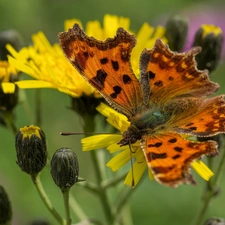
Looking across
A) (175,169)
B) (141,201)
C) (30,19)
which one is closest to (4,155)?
(141,201)

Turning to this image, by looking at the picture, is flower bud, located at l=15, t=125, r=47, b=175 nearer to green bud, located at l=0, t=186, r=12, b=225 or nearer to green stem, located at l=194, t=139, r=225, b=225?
green bud, located at l=0, t=186, r=12, b=225

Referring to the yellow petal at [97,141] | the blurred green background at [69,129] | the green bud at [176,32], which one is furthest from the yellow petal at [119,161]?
the green bud at [176,32]

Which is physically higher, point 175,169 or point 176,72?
point 176,72

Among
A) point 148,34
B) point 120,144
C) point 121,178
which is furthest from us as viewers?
point 148,34

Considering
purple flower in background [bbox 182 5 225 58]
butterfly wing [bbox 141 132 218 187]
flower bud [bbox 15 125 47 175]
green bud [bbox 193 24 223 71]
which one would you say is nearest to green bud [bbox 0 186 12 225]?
flower bud [bbox 15 125 47 175]

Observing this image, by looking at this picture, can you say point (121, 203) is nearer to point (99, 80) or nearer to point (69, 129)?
point (99, 80)

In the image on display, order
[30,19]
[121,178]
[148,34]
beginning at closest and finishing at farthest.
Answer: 1. [121,178]
2. [148,34]
3. [30,19]

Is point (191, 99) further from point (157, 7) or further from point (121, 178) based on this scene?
point (157, 7)
